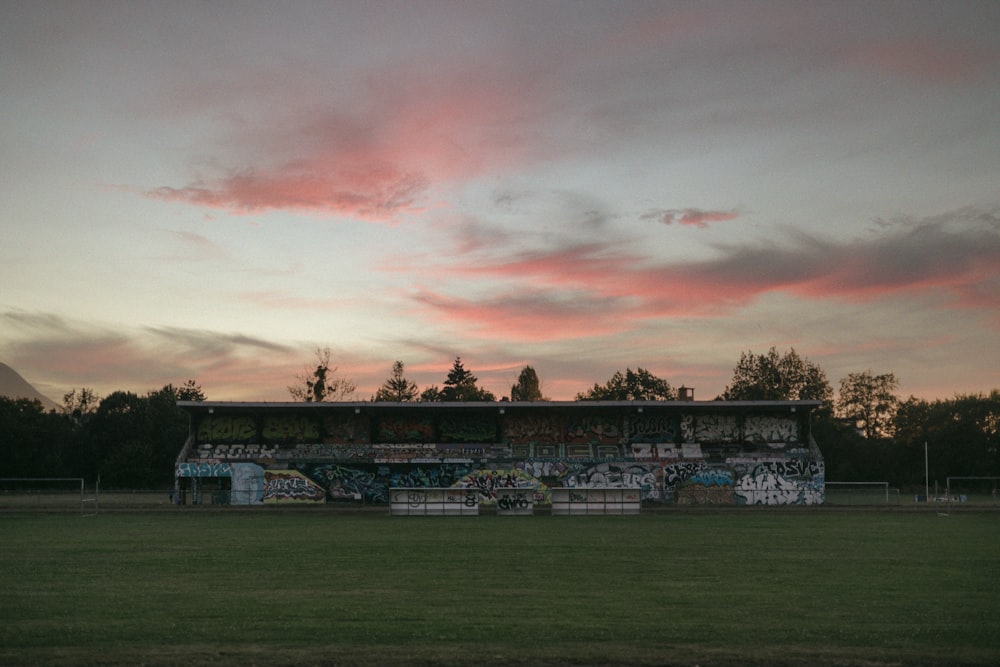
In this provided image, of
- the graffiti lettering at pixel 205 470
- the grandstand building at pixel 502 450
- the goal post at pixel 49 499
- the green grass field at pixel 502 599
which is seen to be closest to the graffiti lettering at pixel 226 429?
the grandstand building at pixel 502 450

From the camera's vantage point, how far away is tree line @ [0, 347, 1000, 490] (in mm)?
99062

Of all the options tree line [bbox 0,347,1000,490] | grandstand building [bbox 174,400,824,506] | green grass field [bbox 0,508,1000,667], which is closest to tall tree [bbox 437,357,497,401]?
tree line [bbox 0,347,1000,490]

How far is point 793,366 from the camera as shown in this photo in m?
126

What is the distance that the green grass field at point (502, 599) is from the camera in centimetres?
Result: 1330

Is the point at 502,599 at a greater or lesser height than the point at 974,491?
greater

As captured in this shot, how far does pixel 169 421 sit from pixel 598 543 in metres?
94.8

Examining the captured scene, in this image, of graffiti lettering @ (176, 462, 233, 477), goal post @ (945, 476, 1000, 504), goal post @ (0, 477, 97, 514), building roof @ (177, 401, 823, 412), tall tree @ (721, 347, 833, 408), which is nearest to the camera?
goal post @ (0, 477, 97, 514)

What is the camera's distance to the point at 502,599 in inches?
705

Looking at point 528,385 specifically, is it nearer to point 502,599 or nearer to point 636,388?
point 636,388

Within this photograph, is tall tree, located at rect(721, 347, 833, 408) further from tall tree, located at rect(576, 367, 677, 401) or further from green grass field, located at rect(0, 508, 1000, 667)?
green grass field, located at rect(0, 508, 1000, 667)

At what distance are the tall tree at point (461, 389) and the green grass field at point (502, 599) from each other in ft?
342

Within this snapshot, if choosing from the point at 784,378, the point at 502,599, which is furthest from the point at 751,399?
the point at 502,599

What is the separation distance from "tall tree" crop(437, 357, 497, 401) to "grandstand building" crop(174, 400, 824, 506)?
62.6m

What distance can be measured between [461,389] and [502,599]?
126402 mm
